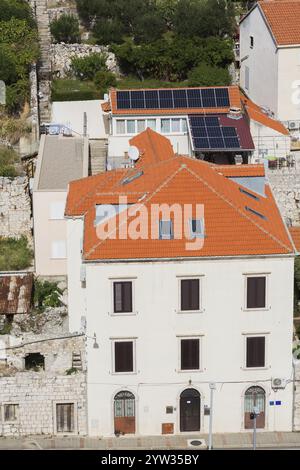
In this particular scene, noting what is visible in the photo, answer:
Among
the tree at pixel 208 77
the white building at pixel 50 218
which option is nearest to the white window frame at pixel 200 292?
the white building at pixel 50 218

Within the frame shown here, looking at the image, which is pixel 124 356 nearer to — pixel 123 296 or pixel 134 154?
pixel 123 296

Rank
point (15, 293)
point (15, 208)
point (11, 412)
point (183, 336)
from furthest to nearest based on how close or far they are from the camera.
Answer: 1. point (15, 208)
2. point (15, 293)
3. point (11, 412)
4. point (183, 336)

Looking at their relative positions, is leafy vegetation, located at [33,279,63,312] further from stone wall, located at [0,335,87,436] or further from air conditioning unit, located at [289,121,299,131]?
air conditioning unit, located at [289,121,299,131]

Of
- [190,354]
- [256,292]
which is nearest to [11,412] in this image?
[190,354]

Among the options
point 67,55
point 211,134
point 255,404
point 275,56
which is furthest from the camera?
point 67,55

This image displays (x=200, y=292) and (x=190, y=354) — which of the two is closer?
(x=200, y=292)

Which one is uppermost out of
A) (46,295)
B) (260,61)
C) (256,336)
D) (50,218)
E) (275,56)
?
(260,61)

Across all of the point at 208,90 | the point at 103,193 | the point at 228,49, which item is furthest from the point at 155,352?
the point at 228,49

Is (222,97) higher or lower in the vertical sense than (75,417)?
higher

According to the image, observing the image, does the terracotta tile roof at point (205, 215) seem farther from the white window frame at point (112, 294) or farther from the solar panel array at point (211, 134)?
the solar panel array at point (211, 134)
